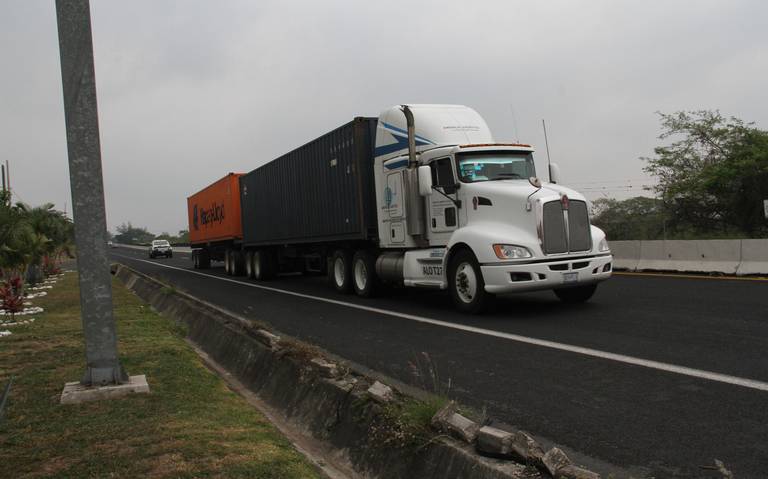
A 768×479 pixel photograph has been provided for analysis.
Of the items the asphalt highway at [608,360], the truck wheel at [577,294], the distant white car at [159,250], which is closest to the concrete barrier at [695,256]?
the asphalt highway at [608,360]

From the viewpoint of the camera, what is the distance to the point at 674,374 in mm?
5789

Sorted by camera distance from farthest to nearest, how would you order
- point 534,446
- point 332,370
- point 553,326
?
point 553,326, point 332,370, point 534,446

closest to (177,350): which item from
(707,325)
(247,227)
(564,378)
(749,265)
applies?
(564,378)

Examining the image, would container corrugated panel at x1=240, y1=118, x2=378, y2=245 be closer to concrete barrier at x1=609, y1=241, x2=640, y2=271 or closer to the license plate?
the license plate

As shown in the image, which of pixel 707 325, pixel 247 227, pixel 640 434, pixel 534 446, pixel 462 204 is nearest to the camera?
pixel 534 446

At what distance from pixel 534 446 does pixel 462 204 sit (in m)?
7.69

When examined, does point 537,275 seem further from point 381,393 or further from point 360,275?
point 360,275

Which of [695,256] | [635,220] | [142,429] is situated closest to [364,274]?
[695,256]

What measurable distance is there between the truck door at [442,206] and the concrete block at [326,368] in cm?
550

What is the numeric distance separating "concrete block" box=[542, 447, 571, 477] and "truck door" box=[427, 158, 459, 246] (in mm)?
7881

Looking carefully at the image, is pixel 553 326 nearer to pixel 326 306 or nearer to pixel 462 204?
pixel 462 204

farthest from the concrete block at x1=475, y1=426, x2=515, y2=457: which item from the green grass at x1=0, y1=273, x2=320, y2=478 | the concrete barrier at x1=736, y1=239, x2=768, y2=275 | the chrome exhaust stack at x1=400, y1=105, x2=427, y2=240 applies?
the concrete barrier at x1=736, y1=239, x2=768, y2=275

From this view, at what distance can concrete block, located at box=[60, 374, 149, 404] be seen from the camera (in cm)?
559

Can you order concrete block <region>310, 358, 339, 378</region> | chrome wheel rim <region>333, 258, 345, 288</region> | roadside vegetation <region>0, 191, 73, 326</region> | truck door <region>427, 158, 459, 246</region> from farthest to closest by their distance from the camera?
1. chrome wheel rim <region>333, 258, 345, 288</region>
2. roadside vegetation <region>0, 191, 73, 326</region>
3. truck door <region>427, 158, 459, 246</region>
4. concrete block <region>310, 358, 339, 378</region>
